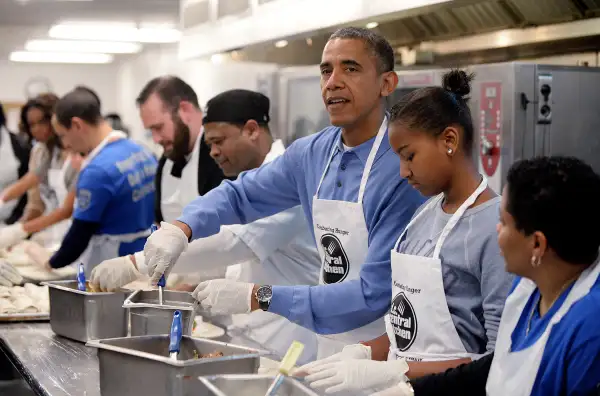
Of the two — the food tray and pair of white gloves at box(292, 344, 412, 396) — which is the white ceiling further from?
pair of white gloves at box(292, 344, 412, 396)

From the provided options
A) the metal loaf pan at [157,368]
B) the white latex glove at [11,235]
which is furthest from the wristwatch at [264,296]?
the white latex glove at [11,235]

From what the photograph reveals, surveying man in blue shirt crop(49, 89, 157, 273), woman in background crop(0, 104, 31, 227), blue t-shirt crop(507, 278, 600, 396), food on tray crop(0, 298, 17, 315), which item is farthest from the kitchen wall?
blue t-shirt crop(507, 278, 600, 396)

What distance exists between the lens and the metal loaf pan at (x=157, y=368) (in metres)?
1.70

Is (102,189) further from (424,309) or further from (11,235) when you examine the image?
(424,309)

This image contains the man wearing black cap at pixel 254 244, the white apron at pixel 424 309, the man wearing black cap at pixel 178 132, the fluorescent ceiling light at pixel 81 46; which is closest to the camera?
the white apron at pixel 424 309

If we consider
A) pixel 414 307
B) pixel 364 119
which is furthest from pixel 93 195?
Answer: pixel 414 307

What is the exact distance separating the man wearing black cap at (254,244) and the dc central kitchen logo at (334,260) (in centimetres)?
46

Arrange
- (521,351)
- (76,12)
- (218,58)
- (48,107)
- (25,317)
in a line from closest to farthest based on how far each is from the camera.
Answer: (521,351) < (25,317) < (218,58) < (48,107) < (76,12)

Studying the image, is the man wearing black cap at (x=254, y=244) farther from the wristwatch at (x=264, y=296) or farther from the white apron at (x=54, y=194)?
the white apron at (x=54, y=194)

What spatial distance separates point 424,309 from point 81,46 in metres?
9.39

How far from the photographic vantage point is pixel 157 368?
5.63 ft

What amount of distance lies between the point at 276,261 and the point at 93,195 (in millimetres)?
1120

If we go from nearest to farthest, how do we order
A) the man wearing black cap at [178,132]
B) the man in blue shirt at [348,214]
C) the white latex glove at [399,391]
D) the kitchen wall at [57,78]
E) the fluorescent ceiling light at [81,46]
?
the white latex glove at [399,391] → the man in blue shirt at [348,214] → the man wearing black cap at [178,132] → the fluorescent ceiling light at [81,46] → the kitchen wall at [57,78]

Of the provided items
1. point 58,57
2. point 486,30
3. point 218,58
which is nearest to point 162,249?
point 486,30
